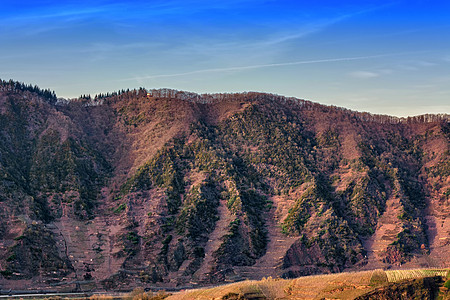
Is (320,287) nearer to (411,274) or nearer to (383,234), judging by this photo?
(411,274)

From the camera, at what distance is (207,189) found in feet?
318

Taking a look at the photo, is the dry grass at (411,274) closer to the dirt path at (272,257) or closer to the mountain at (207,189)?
the dirt path at (272,257)

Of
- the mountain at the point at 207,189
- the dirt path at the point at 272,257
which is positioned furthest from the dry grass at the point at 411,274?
the mountain at the point at 207,189

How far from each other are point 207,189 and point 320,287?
4146 cm

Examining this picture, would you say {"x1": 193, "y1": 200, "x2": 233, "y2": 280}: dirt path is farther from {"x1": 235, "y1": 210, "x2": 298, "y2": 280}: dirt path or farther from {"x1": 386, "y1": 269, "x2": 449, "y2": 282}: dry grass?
{"x1": 386, "y1": 269, "x2": 449, "y2": 282}: dry grass

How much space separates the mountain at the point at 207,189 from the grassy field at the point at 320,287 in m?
22.9

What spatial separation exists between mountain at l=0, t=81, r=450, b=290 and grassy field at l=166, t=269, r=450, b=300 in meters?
22.9

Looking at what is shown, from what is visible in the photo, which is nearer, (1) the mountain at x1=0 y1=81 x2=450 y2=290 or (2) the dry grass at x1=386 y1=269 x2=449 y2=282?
(2) the dry grass at x1=386 y1=269 x2=449 y2=282

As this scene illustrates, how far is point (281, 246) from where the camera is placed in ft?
296

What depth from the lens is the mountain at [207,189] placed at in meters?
85.7

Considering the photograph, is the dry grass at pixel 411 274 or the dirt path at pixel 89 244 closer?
the dry grass at pixel 411 274

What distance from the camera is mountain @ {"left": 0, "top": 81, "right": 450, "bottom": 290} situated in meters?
85.7

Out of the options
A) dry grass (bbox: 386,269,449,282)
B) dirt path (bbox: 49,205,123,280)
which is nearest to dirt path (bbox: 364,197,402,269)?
dry grass (bbox: 386,269,449,282)

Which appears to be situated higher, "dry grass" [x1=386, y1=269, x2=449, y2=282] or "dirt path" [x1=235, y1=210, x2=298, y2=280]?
"dry grass" [x1=386, y1=269, x2=449, y2=282]
